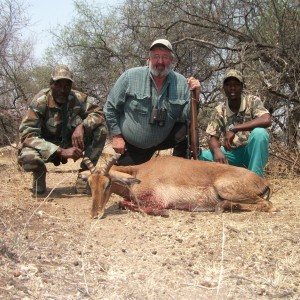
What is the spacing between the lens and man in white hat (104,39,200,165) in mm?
6863

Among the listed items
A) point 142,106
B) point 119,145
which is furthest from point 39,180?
point 142,106

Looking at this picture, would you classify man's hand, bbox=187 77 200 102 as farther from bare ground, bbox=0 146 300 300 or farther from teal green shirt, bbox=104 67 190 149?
bare ground, bbox=0 146 300 300

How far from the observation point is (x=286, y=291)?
10.6 ft

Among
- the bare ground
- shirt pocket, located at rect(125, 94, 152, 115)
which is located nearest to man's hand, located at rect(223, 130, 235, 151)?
shirt pocket, located at rect(125, 94, 152, 115)

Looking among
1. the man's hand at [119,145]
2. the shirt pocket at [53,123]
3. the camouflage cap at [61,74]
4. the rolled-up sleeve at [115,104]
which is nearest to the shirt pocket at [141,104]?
the rolled-up sleeve at [115,104]

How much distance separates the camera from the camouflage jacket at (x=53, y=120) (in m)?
6.65

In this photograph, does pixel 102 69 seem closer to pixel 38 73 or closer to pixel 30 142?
pixel 38 73

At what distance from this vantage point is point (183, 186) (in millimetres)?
5910

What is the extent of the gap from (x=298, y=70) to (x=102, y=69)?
275 inches

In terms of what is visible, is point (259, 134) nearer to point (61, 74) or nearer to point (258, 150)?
point (258, 150)

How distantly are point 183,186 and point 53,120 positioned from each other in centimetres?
226

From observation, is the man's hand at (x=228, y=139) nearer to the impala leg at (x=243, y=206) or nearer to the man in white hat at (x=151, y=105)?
the man in white hat at (x=151, y=105)

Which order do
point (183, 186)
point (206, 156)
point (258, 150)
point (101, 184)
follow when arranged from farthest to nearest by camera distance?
point (206, 156) → point (258, 150) → point (183, 186) → point (101, 184)

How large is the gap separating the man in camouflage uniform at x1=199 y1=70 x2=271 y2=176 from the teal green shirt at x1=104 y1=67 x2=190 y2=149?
1.81 feet
